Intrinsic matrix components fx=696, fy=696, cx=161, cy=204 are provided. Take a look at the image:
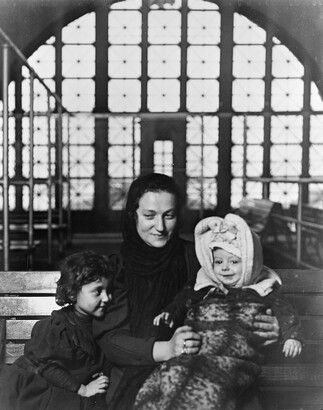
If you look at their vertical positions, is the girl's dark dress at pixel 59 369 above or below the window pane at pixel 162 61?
below

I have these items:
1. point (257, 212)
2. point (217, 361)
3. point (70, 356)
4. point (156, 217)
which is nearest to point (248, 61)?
point (257, 212)

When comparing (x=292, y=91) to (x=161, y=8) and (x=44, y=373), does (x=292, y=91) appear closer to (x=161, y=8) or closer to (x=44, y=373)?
(x=161, y=8)

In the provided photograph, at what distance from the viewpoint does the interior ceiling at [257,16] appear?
2320 millimetres

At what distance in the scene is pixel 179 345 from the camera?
2.00 metres

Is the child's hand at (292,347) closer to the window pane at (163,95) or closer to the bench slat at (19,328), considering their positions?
the bench slat at (19,328)

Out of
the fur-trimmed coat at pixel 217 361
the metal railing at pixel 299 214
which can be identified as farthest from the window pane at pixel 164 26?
the fur-trimmed coat at pixel 217 361

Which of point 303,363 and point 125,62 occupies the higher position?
point 125,62

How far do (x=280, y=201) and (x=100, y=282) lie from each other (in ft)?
3.41

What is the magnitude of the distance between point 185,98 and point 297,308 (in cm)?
87

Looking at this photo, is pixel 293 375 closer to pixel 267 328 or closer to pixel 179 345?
pixel 267 328

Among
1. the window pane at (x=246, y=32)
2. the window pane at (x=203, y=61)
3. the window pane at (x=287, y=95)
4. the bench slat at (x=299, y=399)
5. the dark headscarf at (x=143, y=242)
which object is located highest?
the window pane at (x=246, y=32)

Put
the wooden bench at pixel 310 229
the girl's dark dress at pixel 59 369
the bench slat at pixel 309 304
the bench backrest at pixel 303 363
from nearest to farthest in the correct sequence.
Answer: the girl's dark dress at pixel 59 369, the bench backrest at pixel 303 363, the bench slat at pixel 309 304, the wooden bench at pixel 310 229

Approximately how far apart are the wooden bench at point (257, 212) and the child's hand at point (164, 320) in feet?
1.33

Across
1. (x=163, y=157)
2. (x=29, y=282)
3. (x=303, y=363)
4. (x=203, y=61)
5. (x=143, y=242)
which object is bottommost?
(x=303, y=363)
